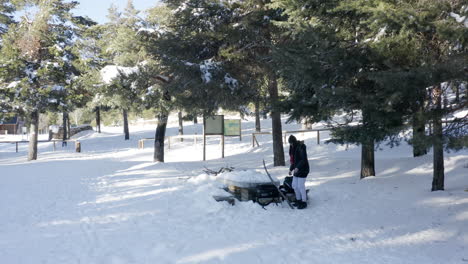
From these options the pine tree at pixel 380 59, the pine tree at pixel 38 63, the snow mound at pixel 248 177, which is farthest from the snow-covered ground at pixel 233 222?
the pine tree at pixel 38 63

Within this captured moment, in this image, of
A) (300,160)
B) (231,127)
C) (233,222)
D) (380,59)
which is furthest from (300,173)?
(231,127)

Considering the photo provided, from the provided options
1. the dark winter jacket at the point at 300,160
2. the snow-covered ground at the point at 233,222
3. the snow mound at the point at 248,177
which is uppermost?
the dark winter jacket at the point at 300,160

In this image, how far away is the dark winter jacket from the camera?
739cm

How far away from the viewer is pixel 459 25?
4.82 metres

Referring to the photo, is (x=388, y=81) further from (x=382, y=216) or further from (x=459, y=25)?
(x=382, y=216)

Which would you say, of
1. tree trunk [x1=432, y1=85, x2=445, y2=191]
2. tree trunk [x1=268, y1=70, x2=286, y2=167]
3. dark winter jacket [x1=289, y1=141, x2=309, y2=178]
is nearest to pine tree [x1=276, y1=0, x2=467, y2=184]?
tree trunk [x1=432, y1=85, x2=445, y2=191]

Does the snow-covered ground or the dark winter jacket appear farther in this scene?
the dark winter jacket

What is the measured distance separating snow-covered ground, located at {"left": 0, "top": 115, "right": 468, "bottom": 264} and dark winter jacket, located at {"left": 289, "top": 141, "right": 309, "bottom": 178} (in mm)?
773

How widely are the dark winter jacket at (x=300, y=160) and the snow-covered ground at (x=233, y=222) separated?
2.54 ft

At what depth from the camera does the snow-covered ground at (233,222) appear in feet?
16.1

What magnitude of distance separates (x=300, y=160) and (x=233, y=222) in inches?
77.7

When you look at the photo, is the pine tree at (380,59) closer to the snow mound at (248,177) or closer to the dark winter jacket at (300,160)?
the dark winter jacket at (300,160)

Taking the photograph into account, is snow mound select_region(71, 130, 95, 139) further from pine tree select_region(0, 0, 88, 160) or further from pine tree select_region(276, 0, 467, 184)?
pine tree select_region(276, 0, 467, 184)

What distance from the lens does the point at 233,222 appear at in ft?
21.4
